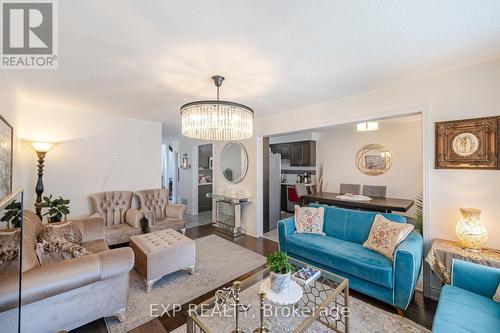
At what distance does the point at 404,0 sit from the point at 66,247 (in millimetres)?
3355

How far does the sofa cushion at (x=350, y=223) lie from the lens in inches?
105

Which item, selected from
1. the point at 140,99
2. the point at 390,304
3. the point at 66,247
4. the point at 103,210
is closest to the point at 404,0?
the point at 390,304

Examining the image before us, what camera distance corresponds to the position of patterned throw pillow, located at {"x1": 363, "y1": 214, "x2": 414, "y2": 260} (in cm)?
220

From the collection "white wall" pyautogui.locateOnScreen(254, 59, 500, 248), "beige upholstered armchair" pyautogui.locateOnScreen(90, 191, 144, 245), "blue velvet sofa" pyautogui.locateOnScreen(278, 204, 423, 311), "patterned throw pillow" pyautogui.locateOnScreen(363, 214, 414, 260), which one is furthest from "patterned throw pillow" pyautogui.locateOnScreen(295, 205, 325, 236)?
"beige upholstered armchair" pyautogui.locateOnScreen(90, 191, 144, 245)

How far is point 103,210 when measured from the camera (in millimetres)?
3623

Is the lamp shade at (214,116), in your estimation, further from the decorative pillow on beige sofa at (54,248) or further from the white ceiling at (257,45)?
the decorative pillow on beige sofa at (54,248)

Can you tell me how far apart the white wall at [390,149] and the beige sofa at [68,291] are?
5212mm

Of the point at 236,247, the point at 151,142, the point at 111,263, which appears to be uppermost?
the point at 151,142

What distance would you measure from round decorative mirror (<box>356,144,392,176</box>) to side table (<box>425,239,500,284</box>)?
3048mm

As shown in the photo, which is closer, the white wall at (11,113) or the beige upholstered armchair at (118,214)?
Result: the white wall at (11,113)

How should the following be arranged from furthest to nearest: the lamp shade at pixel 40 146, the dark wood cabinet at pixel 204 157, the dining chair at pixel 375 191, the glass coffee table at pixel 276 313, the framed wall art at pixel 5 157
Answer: the dark wood cabinet at pixel 204 157
the dining chair at pixel 375 191
the lamp shade at pixel 40 146
the framed wall art at pixel 5 157
the glass coffee table at pixel 276 313

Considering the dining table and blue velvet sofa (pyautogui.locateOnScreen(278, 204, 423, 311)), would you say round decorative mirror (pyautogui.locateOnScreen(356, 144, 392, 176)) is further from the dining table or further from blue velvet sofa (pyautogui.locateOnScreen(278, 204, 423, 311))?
blue velvet sofa (pyautogui.locateOnScreen(278, 204, 423, 311))

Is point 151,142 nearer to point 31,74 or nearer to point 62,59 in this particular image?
point 31,74

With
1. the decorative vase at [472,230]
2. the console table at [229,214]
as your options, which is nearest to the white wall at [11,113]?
the console table at [229,214]
